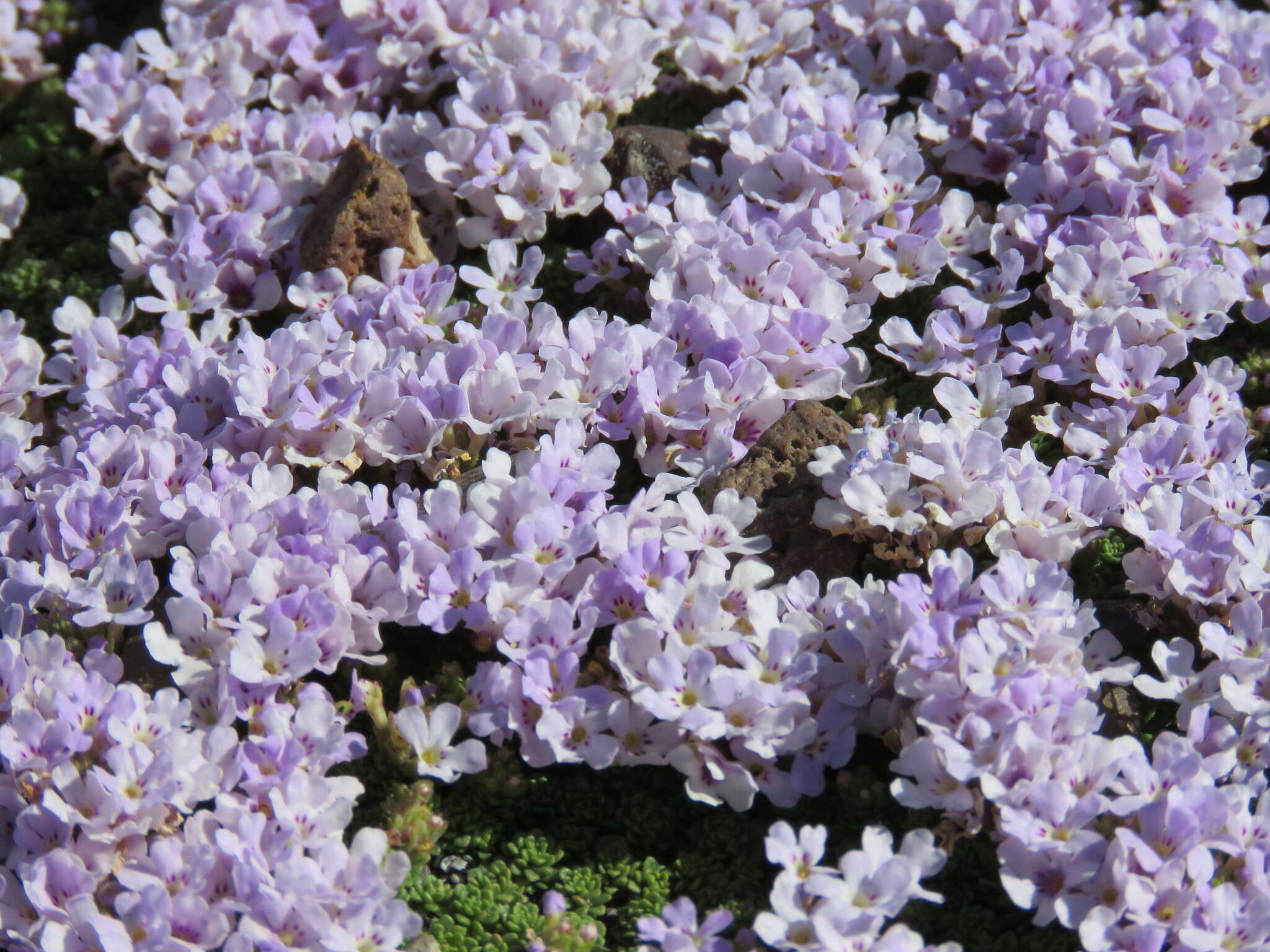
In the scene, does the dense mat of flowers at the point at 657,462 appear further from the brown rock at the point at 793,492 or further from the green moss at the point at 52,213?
the green moss at the point at 52,213

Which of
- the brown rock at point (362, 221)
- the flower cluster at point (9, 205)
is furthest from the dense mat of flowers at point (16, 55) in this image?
the brown rock at point (362, 221)

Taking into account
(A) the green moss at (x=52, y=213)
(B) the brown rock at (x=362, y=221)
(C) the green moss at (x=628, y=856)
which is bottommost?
(C) the green moss at (x=628, y=856)

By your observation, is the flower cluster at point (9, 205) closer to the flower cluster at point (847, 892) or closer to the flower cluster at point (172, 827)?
the flower cluster at point (172, 827)

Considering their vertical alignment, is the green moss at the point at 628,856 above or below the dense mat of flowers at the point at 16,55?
below

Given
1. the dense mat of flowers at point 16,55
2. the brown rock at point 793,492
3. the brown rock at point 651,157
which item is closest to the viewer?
the brown rock at point 793,492

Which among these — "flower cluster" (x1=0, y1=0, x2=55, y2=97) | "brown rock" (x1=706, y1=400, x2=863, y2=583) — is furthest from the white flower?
"flower cluster" (x1=0, y1=0, x2=55, y2=97)

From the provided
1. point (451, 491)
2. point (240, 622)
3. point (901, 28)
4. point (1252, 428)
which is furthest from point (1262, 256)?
point (240, 622)

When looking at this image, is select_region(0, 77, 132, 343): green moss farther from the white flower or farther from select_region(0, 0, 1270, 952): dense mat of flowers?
the white flower

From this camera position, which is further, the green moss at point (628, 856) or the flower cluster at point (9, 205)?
the flower cluster at point (9, 205)

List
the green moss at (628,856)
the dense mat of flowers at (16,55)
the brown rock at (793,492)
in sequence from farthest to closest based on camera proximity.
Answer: the dense mat of flowers at (16,55)
the brown rock at (793,492)
the green moss at (628,856)
